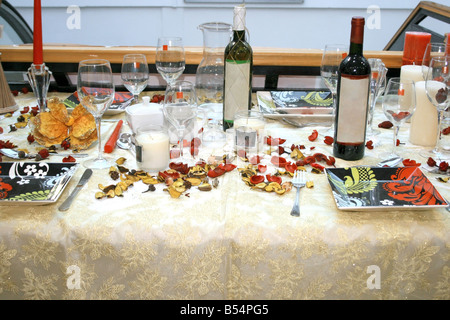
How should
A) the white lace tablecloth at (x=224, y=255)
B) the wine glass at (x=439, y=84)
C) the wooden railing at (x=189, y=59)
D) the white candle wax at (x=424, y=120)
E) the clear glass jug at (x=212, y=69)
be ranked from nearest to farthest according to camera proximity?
1. the white lace tablecloth at (x=224, y=255)
2. the wine glass at (x=439, y=84)
3. the white candle wax at (x=424, y=120)
4. the clear glass jug at (x=212, y=69)
5. the wooden railing at (x=189, y=59)

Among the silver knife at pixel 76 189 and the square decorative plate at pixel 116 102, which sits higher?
the square decorative plate at pixel 116 102

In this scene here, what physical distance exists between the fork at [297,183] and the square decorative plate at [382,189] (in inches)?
2.3

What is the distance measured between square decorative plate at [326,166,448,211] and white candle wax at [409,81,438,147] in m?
0.27

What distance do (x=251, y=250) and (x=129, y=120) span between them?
1.87ft

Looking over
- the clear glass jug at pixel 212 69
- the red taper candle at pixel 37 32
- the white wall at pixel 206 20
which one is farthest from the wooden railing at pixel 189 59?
the white wall at pixel 206 20

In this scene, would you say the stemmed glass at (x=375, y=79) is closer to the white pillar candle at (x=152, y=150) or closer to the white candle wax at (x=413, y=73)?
the white candle wax at (x=413, y=73)

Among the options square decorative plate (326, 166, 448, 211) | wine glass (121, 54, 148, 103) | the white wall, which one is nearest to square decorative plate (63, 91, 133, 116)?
wine glass (121, 54, 148, 103)

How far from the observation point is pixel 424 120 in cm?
136

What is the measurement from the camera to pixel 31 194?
1.05 meters

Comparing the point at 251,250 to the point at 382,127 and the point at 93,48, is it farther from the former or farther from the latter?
the point at 93,48

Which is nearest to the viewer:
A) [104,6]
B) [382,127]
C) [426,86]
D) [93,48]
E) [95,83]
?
[95,83]

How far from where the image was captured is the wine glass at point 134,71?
4.83 feet

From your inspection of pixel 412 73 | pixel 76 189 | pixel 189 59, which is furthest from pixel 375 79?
pixel 76 189
